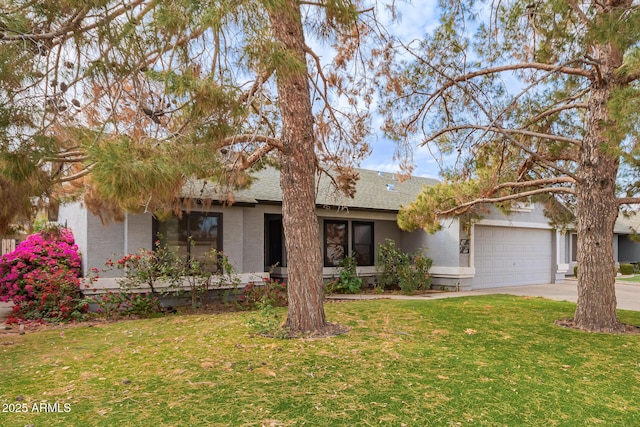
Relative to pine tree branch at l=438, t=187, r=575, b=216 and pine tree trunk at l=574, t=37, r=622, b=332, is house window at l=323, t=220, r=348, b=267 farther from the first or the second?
pine tree trunk at l=574, t=37, r=622, b=332

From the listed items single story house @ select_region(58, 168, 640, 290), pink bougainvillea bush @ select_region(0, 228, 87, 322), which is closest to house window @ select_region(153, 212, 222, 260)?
single story house @ select_region(58, 168, 640, 290)

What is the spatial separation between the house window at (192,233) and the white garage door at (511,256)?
9509mm

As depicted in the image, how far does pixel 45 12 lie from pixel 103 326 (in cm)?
647

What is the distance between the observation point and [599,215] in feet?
25.7

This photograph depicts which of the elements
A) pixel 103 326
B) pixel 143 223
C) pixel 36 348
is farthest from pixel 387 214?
pixel 36 348

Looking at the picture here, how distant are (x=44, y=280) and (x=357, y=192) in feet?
33.9

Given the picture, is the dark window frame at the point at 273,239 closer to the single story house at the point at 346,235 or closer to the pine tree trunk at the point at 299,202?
the single story house at the point at 346,235

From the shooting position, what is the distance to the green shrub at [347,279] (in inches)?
570

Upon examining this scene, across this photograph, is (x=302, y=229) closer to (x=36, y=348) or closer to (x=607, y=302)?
(x=36, y=348)

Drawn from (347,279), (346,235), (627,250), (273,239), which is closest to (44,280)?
(273,239)

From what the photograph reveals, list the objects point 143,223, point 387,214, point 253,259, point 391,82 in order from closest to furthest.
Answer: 1. point 391,82
2. point 143,223
3. point 253,259
4. point 387,214

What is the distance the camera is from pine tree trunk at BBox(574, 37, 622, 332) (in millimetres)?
7820

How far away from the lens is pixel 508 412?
4117mm

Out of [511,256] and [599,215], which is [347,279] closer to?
[511,256]
